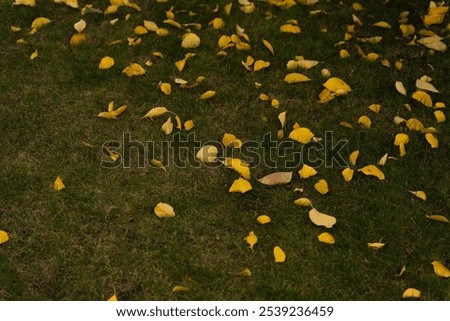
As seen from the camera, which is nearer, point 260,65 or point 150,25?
point 260,65

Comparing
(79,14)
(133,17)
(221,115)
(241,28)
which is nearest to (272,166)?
(221,115)

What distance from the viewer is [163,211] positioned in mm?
3193

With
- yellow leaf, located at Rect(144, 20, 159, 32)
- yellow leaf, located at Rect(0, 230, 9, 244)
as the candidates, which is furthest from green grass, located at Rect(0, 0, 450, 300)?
yellow leaf, located at Rect(144, 20, 159, 32)

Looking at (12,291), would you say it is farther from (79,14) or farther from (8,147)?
(79,14)

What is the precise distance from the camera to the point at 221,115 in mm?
3887

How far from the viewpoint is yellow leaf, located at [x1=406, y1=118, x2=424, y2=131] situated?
12.3 feet

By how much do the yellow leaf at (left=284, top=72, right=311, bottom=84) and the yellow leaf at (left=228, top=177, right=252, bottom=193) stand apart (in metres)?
1.11

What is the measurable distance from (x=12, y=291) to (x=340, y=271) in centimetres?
161

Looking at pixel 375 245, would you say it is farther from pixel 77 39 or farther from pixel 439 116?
pixel 77 39

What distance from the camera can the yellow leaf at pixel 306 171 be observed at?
342 centimetres

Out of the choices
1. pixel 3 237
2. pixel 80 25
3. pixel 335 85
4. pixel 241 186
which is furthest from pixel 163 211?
pixel 80 25

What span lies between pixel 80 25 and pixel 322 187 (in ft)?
8.16

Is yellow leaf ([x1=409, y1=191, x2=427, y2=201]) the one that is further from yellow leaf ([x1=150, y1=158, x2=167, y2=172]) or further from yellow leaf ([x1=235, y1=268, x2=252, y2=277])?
yellow leaf ([x1=150, y1=158, x2=167, y2=172])

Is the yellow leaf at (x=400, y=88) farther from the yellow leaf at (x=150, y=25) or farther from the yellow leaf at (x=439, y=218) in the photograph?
the yellow leaf at (x=150, y=25)
